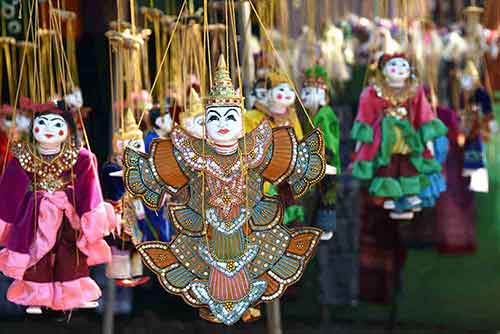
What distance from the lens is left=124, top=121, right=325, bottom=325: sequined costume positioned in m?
3.90

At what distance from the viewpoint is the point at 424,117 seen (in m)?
5.00

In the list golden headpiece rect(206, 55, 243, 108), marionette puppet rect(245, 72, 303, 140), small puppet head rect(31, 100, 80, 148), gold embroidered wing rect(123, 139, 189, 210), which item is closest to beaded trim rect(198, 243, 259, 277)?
gold embroidered wing rect(123, 139, 189, 210)

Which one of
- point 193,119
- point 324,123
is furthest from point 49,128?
point 324,123

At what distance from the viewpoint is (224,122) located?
3912 mm

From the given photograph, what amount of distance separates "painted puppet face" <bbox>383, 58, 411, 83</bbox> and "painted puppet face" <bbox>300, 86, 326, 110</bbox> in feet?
0.95

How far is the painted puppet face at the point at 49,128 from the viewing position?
4.21m

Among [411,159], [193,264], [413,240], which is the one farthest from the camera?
[413,240]

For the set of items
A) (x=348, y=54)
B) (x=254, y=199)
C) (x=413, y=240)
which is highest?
(x=348, y=54)

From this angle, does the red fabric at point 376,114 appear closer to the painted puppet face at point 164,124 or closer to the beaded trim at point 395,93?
the beaded trim at point 395,93

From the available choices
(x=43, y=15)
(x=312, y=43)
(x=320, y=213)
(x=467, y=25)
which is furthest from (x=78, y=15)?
(x=467, y=25)

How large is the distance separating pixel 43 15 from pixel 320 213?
4.94ft

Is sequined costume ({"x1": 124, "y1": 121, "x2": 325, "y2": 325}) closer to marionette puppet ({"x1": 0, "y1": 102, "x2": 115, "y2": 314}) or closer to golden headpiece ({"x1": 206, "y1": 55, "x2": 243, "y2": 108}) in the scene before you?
golden headpiece ({"x1": 206, "y1": 55, "x2": 243, "y2": 108})

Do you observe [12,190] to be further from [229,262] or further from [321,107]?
[321,107]

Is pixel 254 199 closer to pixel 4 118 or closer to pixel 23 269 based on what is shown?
pixel 23 269
